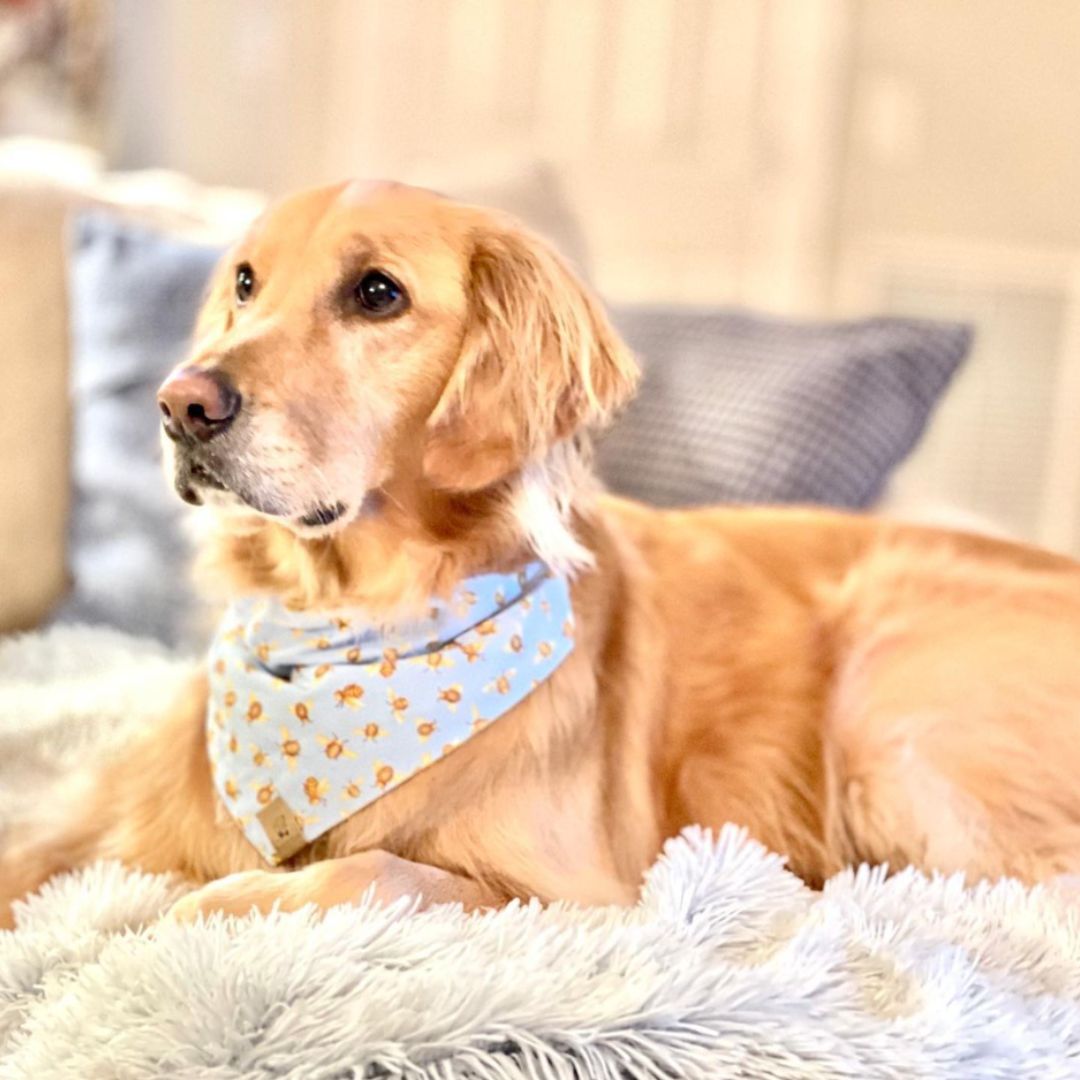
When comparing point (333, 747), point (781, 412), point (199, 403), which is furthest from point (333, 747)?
point (781, 412)

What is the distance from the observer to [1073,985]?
1.02 metres

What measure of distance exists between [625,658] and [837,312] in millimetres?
2764

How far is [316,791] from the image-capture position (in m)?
1.22

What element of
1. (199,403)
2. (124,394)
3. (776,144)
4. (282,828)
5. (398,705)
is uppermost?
(776,144)

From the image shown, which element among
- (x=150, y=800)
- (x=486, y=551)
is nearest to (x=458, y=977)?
(x=486, y=551)

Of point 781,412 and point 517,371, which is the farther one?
point 781,412

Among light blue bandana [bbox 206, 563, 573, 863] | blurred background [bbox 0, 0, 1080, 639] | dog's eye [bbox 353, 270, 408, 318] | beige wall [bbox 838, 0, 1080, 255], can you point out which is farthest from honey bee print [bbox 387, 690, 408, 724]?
beige wall [bbox 838, 0, 1080, 255]

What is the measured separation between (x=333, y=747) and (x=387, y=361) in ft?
1.23

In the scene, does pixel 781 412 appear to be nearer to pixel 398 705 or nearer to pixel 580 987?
pixel 398 705

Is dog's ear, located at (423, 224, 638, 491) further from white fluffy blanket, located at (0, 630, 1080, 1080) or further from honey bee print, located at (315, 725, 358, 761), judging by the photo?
white fluffy blanket, located at (0, 630, 1080, 1080)

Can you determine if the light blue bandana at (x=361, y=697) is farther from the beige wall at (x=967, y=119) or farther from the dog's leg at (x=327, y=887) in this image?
the beige wall at (x=967, y=119)

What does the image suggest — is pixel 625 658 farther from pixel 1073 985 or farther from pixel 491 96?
pixel 491 96

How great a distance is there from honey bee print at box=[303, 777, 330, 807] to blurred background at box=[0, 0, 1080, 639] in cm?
254

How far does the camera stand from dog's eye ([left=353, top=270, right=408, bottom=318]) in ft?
3.90
